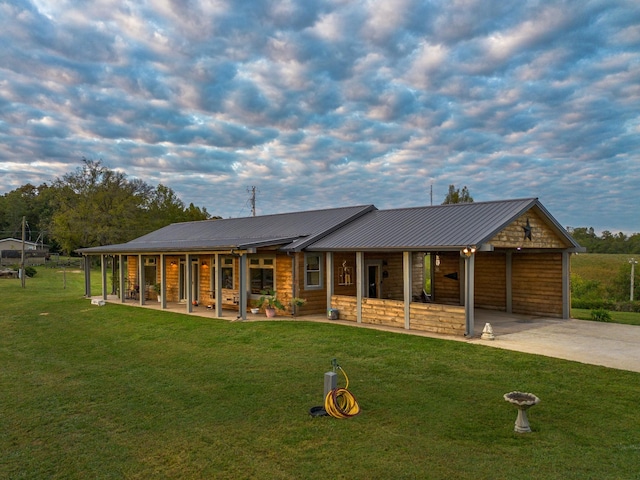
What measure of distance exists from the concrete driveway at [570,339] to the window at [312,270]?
17.2 feet

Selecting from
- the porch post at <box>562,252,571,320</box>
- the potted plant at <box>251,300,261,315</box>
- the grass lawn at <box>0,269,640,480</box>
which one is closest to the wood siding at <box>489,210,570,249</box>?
the porch post at <box>562,252,571,320</box>

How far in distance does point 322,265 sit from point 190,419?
9699 mm

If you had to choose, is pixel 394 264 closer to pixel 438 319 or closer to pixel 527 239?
pixel 527 239

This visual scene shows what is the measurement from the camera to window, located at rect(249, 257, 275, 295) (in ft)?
51.1

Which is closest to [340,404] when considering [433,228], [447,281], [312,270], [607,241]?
[433,228]

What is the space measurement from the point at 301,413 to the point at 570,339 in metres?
7.81

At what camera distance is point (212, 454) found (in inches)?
191

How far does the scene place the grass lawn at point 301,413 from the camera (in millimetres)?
4609

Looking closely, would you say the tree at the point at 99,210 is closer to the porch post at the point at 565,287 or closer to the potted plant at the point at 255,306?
the potted plant at the point at 255,306

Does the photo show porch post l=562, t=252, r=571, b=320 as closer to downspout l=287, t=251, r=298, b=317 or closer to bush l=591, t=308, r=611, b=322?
bush l=591, t=308, r=611, b=322

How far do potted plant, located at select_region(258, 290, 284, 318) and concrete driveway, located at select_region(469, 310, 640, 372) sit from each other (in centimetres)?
607

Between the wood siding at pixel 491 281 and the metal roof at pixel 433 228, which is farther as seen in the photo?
the wood siding at pixel 491 281

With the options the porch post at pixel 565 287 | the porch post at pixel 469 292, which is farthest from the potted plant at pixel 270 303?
the porch post at pixel 565 287

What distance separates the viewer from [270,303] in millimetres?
14500
